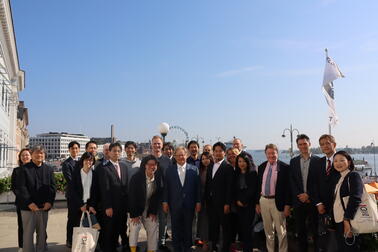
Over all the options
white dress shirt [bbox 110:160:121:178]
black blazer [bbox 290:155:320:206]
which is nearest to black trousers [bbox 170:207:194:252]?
white dress shirt [bbox 110:160:121:178]

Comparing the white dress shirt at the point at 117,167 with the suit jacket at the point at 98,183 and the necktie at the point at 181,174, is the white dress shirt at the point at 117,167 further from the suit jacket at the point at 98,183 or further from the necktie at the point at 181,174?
the necktie at the point at 181,174

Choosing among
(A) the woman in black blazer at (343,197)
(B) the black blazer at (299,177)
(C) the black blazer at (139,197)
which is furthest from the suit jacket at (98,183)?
(A) the woman in black blazer at (343,197)

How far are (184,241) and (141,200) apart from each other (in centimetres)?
119

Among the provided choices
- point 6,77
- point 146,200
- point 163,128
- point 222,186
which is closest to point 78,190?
point 146,200

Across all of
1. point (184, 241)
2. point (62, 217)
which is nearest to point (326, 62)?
point (184, 241)

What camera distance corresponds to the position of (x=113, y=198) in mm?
5992

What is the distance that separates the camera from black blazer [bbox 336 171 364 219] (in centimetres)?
423

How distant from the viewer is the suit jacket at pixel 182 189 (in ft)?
19.7

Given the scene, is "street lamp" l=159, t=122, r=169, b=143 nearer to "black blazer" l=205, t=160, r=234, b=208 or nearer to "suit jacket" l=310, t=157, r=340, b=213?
"black blazer" l=205, t=160, r=234, b=208

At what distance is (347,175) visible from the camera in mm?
4480

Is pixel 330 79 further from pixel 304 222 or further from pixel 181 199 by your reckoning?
pixel 181 199

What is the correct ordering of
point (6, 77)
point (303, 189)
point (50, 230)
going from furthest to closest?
point (6, 77) < point (50, 230) < point (303, 189)

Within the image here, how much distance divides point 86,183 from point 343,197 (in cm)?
445

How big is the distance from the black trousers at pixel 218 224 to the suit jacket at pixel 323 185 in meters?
1.67
